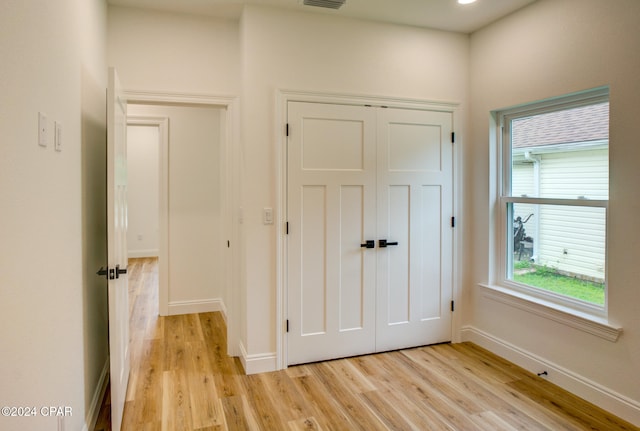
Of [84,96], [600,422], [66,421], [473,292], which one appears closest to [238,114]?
[84,96]

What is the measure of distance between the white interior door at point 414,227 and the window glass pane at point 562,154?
1.85 ft

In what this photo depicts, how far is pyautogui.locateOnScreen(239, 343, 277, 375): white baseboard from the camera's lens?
3.13 m

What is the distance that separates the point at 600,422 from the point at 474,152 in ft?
7.07

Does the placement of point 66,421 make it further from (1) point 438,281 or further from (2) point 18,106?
(1) point 438,281

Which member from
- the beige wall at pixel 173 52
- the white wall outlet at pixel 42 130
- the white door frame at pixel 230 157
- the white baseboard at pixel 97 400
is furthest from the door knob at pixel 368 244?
the white wall outlet at pixel 42 130

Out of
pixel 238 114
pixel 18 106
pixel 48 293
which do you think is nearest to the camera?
pixel 18 106

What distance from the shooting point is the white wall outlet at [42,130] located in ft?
5.02

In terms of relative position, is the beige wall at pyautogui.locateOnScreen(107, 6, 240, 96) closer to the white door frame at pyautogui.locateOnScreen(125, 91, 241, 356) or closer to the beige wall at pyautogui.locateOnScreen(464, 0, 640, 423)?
the white door frame at pyautogui.locateOnScreen(125, 91, 241, 356)

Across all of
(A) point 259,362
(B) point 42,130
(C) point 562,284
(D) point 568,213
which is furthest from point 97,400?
(D) point 568,213

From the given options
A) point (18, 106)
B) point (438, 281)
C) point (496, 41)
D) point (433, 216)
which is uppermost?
point (496, 41)

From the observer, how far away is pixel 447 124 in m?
3.62

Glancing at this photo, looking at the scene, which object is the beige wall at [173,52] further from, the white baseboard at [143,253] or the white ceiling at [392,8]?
the white baseboard at [143,253]

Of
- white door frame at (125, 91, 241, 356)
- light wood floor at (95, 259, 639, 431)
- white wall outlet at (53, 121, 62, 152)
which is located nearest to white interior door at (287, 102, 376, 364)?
light wood floor at (95, 259, 639, 431)

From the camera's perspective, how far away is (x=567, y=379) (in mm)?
2832
